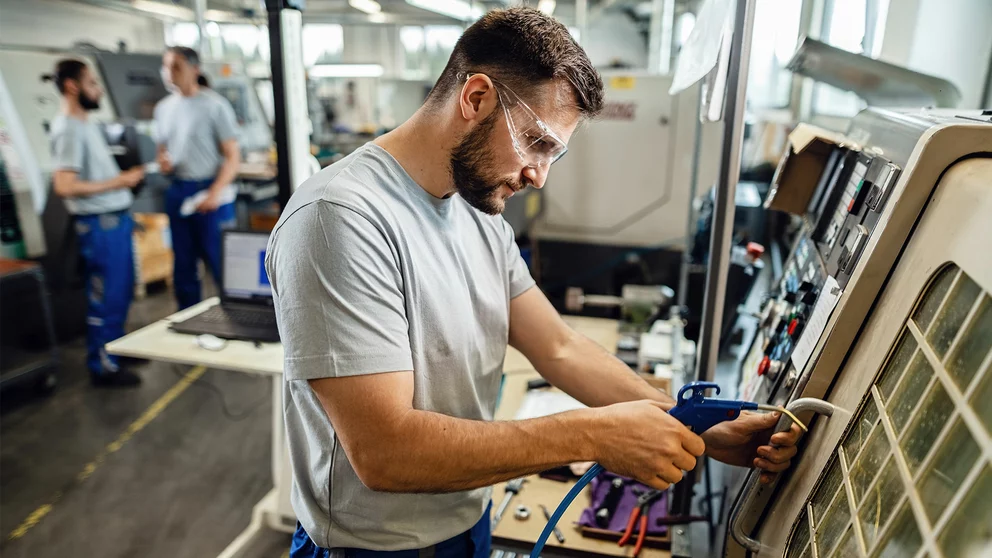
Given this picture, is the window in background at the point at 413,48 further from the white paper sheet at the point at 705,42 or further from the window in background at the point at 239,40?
the white paper sheet at the point at 705,42

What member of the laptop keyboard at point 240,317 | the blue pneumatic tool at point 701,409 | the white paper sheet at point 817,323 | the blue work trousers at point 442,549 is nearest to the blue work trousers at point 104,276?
the laptop keyboard at point 240,317

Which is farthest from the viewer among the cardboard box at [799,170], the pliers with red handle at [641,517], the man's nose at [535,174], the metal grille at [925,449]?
the cardboard box at [799,170]

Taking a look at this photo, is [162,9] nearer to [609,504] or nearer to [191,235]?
[191,235]

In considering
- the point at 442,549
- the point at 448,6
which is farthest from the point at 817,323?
the point at 448,6

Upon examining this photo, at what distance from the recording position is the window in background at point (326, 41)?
9430 millimetres

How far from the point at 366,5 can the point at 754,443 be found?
6.33 m

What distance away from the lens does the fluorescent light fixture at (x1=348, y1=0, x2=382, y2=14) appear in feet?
19.7

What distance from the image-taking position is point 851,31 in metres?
2.52

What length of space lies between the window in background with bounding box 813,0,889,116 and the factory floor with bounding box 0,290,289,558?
2519mm

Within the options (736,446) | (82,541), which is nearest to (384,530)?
(736,446)

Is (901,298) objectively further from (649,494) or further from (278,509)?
(278,509)

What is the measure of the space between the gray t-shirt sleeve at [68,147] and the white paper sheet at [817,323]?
3.42 m

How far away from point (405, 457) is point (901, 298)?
56 centimetres

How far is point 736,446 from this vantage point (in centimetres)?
89
